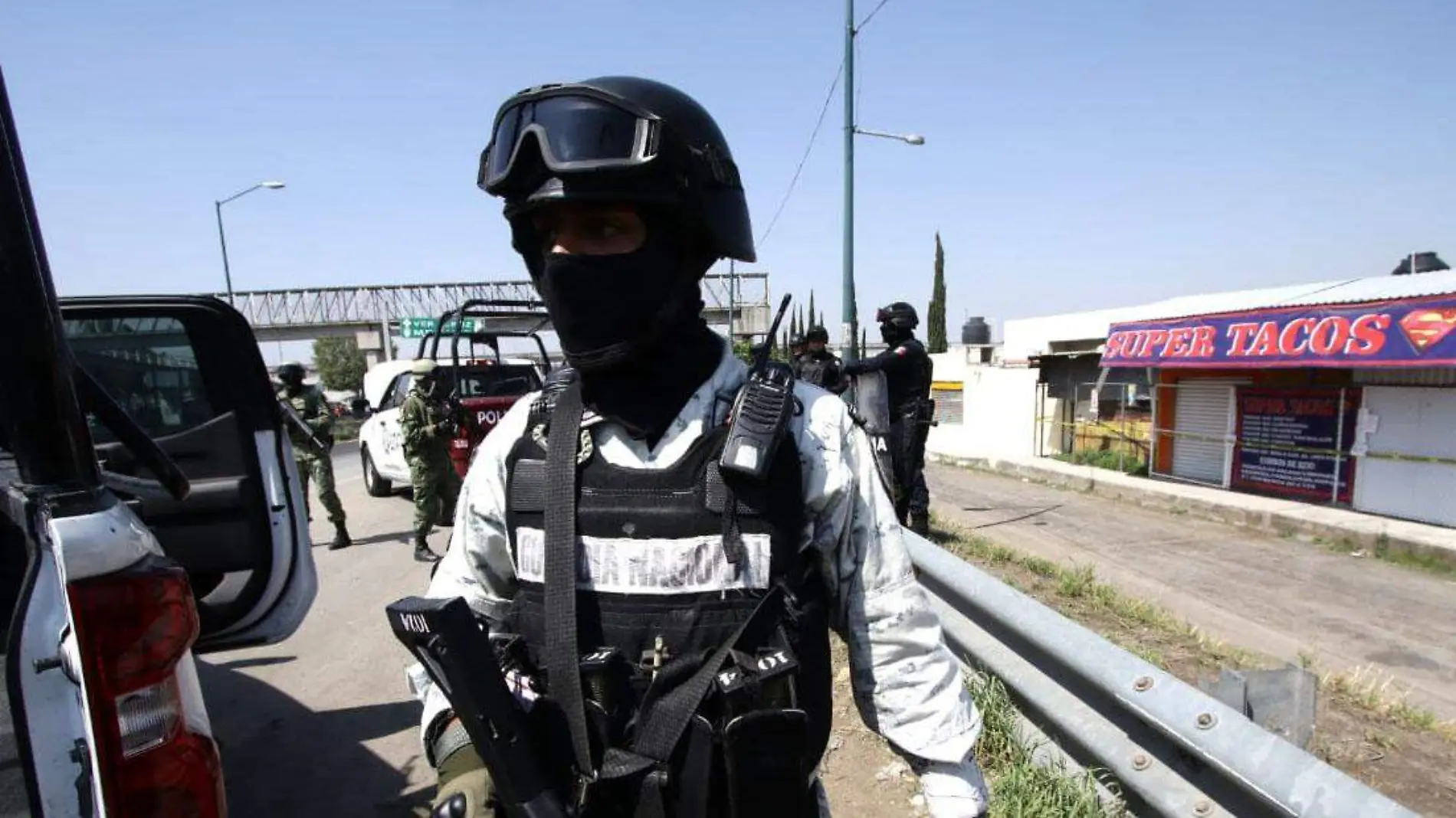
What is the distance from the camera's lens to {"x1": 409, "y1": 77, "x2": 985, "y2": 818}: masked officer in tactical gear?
4.06 feet

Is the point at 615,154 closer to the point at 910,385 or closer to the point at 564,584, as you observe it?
the point at 564,584

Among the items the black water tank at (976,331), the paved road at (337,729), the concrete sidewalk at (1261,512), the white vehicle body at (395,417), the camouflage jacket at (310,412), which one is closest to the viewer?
the paved road at (337,729)

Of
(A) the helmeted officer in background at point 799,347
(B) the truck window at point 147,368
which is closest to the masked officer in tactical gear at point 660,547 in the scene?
(B) the truck window at point 147,368

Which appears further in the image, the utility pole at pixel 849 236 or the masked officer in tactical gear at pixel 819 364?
the utility pole at pixel 849 236

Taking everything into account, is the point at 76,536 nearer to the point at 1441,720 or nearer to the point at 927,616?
the point at 927,616

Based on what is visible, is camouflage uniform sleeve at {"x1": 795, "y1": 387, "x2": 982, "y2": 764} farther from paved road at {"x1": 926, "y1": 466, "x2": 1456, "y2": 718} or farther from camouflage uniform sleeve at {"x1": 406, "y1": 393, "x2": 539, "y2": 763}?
paved road at {"x1": 926, "y1": 466, "x2": 1456, "y2": 718}

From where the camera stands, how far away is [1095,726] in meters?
2.31

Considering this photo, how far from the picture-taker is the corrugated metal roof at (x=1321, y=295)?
8.50 m

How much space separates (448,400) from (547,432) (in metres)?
6.16

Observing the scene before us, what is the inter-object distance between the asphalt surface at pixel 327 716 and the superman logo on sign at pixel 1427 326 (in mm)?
9422

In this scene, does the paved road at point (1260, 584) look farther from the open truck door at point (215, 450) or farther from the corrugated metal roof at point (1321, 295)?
the open truck door at point (215, 450)

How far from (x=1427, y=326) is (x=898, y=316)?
5.52 m

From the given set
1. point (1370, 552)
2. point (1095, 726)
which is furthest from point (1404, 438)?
point (1095, 726)

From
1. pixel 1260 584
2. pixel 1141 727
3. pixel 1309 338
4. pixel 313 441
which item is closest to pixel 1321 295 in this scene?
pixel 1309 338
